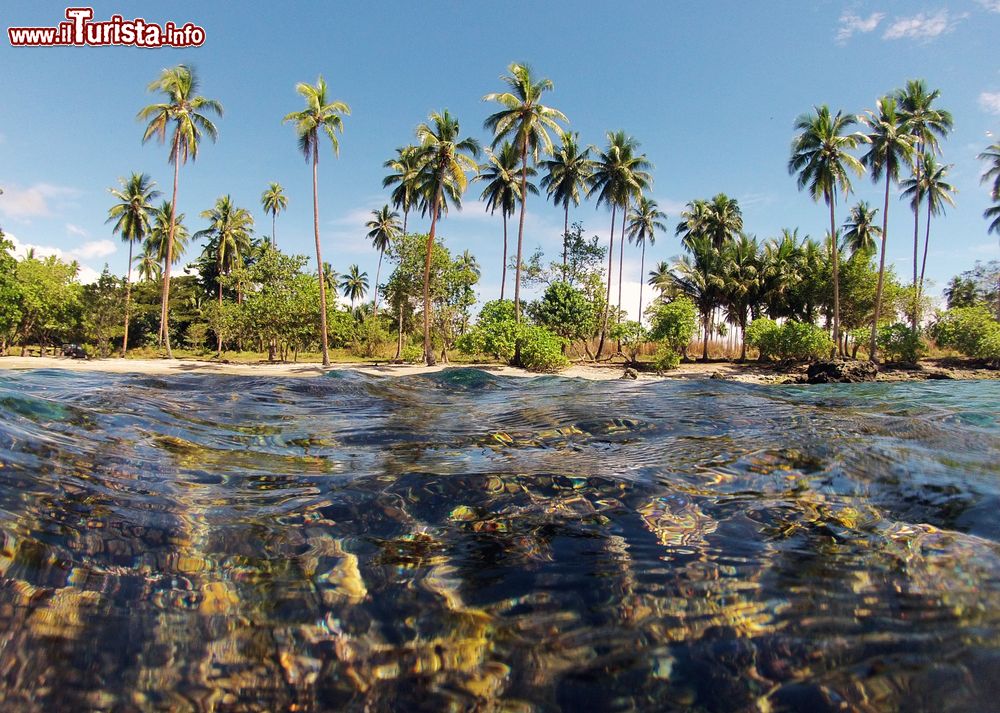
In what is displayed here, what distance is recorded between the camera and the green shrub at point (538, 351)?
24.4m

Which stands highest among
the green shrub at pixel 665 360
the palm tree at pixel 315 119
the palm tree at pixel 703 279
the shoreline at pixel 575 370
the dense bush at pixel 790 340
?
the palm tree at pixel 315 119

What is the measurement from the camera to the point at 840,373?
61.1 feet

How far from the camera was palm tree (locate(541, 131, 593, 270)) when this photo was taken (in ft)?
114

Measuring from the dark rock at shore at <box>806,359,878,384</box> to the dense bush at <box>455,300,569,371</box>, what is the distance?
10580 millimetres

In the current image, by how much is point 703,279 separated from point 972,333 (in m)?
14.8

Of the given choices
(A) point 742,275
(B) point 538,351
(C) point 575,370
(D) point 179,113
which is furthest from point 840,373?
(D) point 179,113

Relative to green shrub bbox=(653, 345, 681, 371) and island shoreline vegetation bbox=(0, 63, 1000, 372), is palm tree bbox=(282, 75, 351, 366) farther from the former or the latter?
green shrub bbox=(653, 345, 681, 371)

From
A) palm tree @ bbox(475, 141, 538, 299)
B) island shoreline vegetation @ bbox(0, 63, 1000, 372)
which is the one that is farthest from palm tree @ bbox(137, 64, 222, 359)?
palm tree @ bbox(475, 141, 538, 299)

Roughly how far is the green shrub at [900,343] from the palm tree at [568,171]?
1968 centimetres

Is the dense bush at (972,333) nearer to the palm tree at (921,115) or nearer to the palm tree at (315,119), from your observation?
the palm tree at (921,115)

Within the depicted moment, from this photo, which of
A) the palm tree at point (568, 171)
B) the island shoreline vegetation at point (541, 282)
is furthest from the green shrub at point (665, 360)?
the palm tree at point (568, 171)

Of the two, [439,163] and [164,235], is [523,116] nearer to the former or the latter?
[439,163]

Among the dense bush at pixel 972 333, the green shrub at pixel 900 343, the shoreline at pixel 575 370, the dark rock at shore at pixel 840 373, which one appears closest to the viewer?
the dark rock at shore at pixel 840 373

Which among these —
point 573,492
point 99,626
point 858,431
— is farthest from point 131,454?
point 858,431
